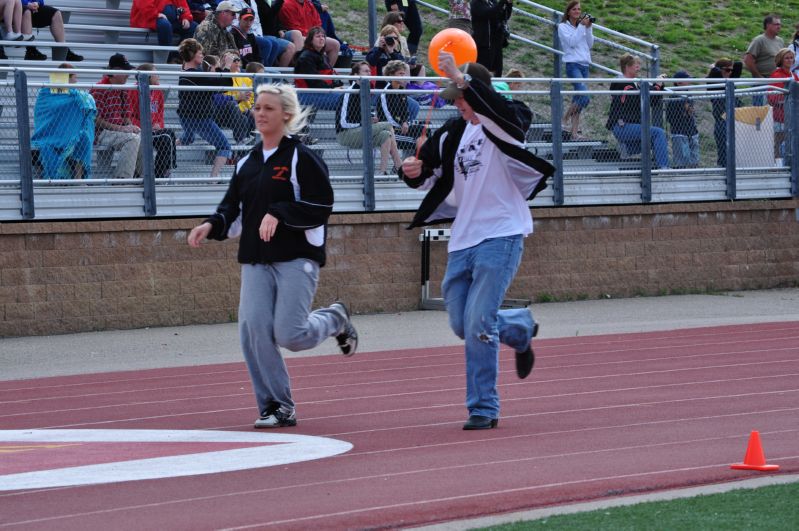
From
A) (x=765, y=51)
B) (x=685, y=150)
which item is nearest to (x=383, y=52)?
(x=685, y=150)

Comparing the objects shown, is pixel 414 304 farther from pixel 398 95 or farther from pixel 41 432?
pixel 41 432

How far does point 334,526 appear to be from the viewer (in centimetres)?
550

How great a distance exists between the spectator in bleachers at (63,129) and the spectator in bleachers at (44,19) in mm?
4561

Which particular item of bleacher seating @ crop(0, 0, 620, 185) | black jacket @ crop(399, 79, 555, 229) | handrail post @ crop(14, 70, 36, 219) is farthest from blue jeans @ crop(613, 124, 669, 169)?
black jacket @ crop(399, 79, 555, 229)

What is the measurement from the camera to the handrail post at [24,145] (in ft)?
43.4

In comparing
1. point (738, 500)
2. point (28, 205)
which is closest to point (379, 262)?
point (28, 205)

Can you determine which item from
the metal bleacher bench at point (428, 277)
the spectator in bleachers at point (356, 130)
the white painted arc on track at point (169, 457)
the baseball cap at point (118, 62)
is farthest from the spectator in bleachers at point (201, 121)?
the white painted arc on track at point (169, 457)

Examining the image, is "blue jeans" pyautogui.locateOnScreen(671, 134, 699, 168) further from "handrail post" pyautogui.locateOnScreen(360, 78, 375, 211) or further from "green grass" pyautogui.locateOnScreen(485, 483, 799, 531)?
"green grass" pyautogui.locateOnScreen(485, 483, 799, 531)

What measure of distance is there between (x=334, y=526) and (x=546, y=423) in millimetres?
3113

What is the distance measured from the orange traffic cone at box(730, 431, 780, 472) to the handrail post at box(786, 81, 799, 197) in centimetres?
1261

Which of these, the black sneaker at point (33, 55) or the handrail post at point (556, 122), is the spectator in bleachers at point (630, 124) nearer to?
the handrail post at point (556, 122)

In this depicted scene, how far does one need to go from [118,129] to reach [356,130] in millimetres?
2810

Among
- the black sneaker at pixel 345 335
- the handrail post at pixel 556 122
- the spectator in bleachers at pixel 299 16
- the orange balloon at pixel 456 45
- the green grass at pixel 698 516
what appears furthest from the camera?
the spectator in bleachers at pixel 299 16

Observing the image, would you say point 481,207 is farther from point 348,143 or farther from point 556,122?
point 556,122
